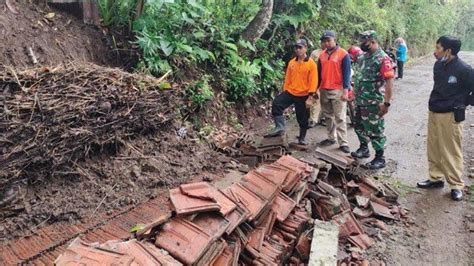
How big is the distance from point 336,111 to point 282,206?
2.83 m

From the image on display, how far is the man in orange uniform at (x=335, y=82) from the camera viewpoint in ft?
19.4

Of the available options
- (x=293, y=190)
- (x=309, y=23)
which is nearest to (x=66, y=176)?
(x=293, y=190)

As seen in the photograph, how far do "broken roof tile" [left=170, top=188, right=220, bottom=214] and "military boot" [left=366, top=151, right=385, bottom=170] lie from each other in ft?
11.9

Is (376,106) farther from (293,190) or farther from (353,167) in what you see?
(293,190)

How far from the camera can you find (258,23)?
768 centimetres

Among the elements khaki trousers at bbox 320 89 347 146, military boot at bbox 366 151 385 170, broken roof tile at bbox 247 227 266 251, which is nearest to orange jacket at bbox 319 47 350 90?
khaki trousers at bbox 320 89 347 146

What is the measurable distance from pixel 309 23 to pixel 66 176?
321 inches

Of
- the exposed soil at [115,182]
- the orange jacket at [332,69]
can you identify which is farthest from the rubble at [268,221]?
the orange jacket at [332,69]

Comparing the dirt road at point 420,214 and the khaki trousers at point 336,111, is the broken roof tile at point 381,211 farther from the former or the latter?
the khaki trousers at point 336,111

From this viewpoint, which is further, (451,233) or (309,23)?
(309,23)

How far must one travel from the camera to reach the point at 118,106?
426 centimetres

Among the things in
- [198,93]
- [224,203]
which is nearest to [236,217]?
[224,203]

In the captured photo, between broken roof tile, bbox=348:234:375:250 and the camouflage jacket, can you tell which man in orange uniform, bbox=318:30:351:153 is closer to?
the camouflage jacket

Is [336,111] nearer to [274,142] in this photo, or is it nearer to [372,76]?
[372,76]
